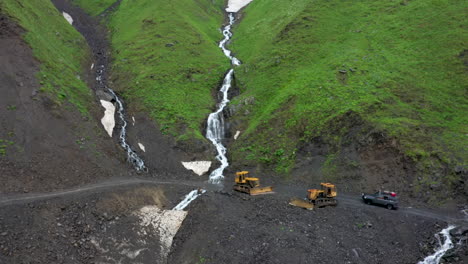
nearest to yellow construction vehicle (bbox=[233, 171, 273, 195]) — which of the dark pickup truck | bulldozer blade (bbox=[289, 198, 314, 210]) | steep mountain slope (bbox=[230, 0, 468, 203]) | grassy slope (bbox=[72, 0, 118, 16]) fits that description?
bulldozer blade (bbox=[289, 198, 314, 210])

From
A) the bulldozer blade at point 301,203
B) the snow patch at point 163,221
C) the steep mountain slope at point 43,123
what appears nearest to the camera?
the snow patch at point 163,221

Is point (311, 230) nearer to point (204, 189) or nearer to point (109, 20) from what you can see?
point (204, 189)

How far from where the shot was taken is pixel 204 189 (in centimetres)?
3562

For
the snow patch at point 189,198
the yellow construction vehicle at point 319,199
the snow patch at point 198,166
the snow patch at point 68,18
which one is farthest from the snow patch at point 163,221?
the snow patch at point 68,18

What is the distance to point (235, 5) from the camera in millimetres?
108375

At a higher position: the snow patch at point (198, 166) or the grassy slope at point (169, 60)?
the grassy slope at point (169, 60)

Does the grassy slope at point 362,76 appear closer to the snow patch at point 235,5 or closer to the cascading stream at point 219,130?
the cascading stream at point 219,130

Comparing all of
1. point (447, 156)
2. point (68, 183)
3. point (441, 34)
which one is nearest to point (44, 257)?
point (68, 183)

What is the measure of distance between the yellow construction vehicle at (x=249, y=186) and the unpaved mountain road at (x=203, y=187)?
109cm

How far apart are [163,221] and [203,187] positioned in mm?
7546

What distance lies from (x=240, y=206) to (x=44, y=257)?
15.5 metres

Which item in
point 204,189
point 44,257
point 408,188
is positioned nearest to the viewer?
point 44,257

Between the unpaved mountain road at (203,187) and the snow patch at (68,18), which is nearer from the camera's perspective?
the unpaved mountain road at (203,187)

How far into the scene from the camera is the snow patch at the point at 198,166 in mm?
40250
